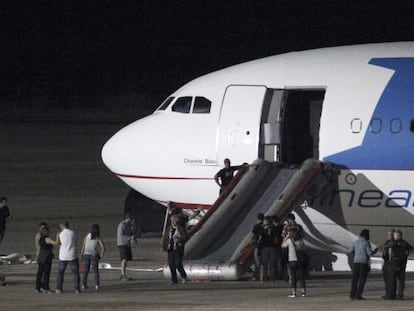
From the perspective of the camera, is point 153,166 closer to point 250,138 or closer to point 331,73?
point 250,138

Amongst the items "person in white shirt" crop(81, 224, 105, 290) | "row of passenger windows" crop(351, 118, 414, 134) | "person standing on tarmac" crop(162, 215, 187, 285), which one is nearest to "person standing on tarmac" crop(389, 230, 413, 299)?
"row of passenger windows" crop(351, 118, 414, 134)

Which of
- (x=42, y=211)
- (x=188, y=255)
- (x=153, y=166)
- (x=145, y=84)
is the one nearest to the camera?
(x=188, y=255)

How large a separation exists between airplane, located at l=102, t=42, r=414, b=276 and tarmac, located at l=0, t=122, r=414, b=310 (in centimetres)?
185

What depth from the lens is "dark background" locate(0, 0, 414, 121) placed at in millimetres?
95438

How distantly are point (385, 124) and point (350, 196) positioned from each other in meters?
2.00

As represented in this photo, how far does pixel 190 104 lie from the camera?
37.8 m

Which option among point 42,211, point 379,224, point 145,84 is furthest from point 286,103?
point 145,84

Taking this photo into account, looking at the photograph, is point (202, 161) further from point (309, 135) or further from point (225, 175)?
point (309, 135)

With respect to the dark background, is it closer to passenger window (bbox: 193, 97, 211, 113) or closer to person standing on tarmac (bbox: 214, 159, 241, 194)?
passenger window (bbox: 193, 97, 211, 113)

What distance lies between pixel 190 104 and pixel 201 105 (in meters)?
0.41

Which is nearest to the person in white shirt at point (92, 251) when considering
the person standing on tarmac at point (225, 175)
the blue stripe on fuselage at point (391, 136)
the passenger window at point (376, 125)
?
the person standing on tarmac at point (225, 175)

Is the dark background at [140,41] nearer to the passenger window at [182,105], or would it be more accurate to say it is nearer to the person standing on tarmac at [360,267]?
the passenger window at [182,105]

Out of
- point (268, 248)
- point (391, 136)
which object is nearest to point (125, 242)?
point (268, 248)

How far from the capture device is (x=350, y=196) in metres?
35.5
